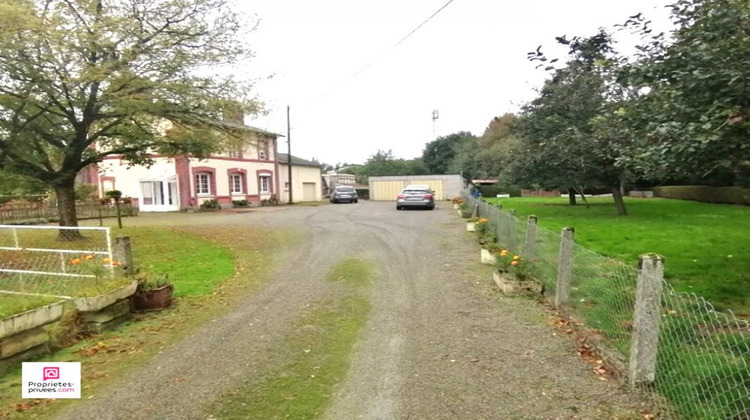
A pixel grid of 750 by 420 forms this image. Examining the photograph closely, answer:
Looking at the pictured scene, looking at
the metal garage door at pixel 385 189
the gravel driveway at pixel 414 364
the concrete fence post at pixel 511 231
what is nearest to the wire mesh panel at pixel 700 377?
the gravel driveway at pixel 414 364

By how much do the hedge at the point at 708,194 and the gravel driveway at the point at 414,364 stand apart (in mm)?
22117

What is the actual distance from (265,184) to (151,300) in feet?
98.2

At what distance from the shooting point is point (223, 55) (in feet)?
40.8

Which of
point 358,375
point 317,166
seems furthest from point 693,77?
point 317,166

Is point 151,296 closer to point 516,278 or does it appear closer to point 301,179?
point 516,278

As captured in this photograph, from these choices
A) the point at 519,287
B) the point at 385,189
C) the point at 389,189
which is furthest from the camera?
the point at 385,189

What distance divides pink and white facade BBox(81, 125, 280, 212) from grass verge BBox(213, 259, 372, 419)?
2284 cm

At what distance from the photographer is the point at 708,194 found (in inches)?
1021

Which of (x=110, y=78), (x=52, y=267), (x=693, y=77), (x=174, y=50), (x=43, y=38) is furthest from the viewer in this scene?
(x=174, y=50)

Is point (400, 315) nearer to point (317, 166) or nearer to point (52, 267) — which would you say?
point (52, 267)

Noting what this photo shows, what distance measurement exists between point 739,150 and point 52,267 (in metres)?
9.53

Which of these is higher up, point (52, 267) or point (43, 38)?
point (43, 38)

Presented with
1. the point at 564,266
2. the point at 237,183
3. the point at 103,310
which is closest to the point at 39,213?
the point at 237,183

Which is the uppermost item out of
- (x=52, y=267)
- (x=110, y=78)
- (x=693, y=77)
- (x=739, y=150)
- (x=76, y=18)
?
(x=76, y=18)
